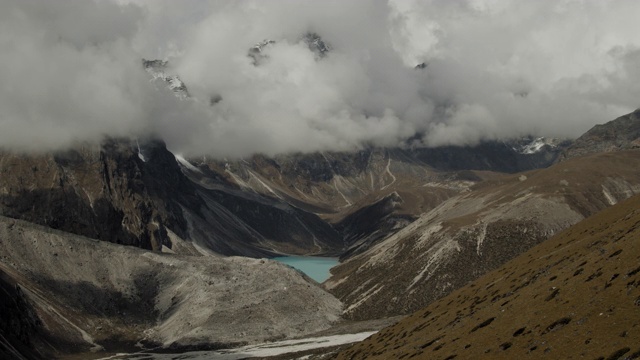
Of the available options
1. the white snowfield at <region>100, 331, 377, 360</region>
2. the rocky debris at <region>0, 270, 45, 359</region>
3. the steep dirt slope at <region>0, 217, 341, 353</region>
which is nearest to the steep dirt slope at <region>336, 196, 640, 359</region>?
the white snowfield at <region>100, 331, 377, 360</region>

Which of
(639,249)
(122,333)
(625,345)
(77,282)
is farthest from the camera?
(77,282)

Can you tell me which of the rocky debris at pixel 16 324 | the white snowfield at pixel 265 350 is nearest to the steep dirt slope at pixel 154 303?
the rocky debris at pixel 16 324

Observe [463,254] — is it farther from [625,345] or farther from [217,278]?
[625,345]

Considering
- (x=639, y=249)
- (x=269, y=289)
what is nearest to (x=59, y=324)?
(x=269, y=289)

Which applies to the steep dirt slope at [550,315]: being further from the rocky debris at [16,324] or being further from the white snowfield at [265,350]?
the rocky debris at [16,324]

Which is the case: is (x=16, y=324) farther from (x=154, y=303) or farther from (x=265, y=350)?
(x=265, y=350)

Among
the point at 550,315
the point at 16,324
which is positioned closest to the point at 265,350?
the point at 16,324

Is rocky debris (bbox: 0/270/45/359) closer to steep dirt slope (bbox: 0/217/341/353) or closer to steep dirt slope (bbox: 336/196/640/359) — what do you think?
steep dirt slope (bbox: 0/217/341/353)

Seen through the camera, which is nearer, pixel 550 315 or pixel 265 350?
pixel 550 315
